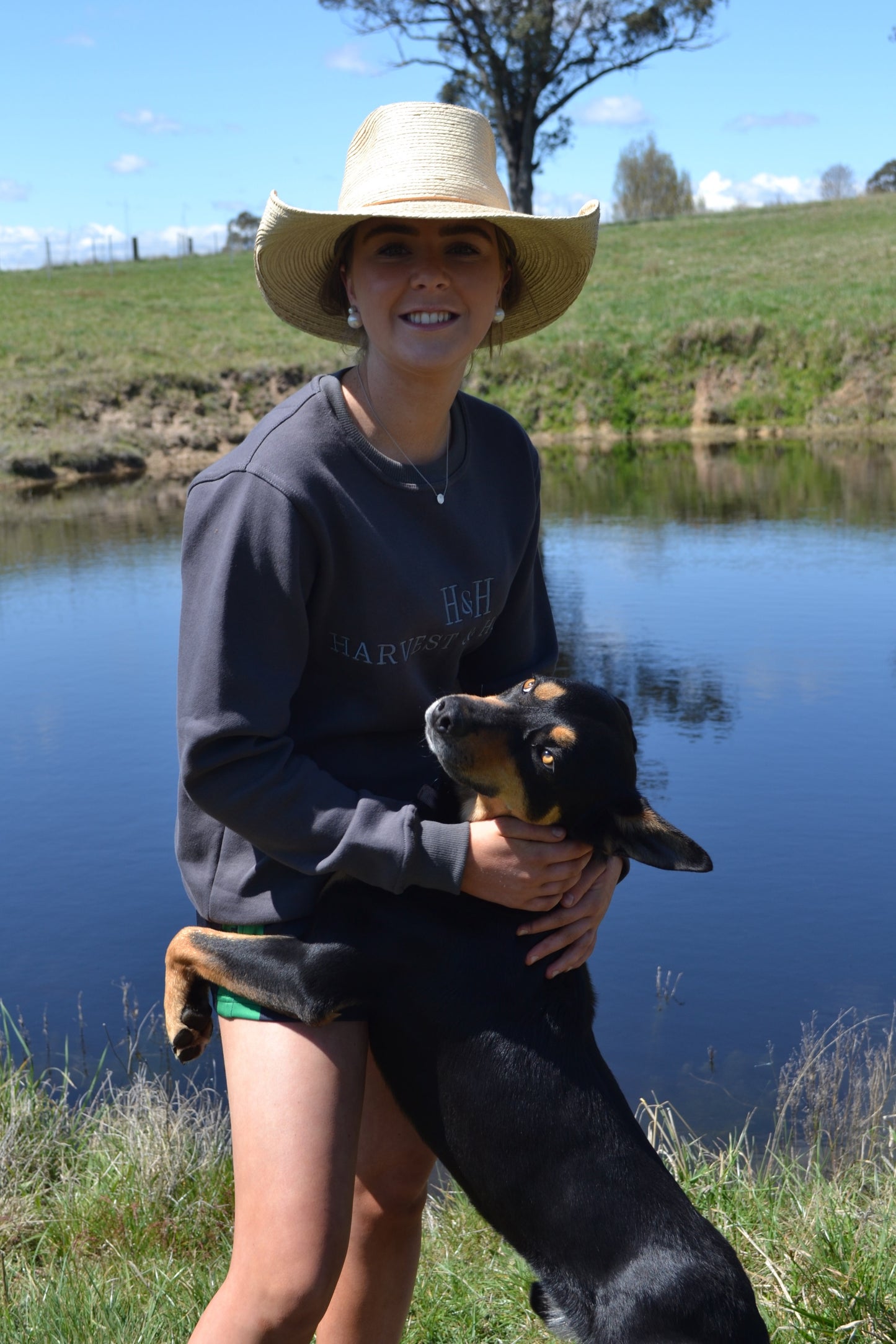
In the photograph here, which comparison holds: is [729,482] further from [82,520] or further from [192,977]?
[192,977]

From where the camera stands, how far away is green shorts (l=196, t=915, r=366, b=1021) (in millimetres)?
2113

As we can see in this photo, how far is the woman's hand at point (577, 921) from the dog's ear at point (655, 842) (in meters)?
0.08

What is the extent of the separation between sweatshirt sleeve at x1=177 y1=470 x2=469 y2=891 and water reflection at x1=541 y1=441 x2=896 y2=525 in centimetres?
1269

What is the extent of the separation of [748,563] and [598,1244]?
1080cm

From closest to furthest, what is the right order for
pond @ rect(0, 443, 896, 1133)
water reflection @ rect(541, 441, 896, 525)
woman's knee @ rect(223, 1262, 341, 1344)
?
woman's knee @ rect(223, 1262, 341, 1344) → pond @ rect(0, 443, 896, 1133) → water reflection @ rect(541, 441, 896, 525)

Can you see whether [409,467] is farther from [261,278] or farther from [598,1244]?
[598,1244]

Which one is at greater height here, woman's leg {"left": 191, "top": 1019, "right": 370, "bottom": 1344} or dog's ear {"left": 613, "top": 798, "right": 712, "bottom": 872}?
dog's ear {"left": 613, "top": 798, "right": 712, "bottom": 872}

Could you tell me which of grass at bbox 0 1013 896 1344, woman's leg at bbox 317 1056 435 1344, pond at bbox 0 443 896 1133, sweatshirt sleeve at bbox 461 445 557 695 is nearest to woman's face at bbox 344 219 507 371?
sweatshirt sleeve at bbox 461 445 557 695

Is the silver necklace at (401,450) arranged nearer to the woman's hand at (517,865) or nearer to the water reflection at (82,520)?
the woman's hand at (517,865)

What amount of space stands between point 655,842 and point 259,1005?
77 centimetres

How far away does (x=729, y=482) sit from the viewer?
58.9ft

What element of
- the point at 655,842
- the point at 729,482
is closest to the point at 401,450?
the point at 655,842

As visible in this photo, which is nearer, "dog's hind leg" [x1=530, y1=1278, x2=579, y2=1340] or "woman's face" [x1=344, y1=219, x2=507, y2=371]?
"dog's hind leg" [x1=530, y1=1278, x2=579, y2=1340]

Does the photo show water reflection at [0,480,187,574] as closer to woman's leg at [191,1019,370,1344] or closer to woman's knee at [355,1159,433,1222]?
woman's knee at [355,1159,433,1222]
